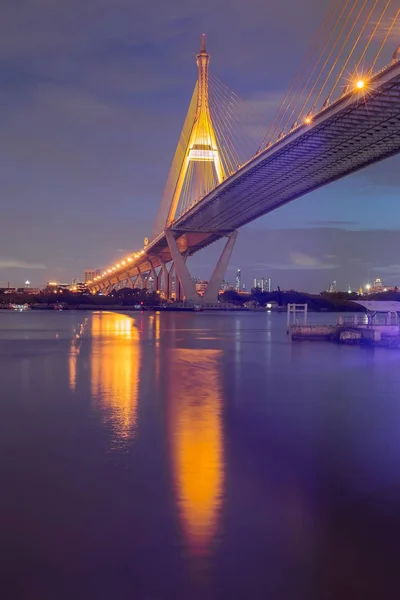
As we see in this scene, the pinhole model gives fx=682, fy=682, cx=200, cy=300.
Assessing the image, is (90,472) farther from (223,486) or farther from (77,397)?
(77,397)

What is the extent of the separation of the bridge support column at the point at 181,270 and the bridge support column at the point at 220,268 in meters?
1.59

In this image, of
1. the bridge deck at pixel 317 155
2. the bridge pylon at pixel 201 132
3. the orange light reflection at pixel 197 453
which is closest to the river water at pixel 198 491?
the orange light reflection at pixel 197 453

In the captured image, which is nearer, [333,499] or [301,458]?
[333,499]

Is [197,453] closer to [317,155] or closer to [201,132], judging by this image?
[317,155]

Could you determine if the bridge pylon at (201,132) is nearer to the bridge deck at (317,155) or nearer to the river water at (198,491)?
the bridge deck at (317,155)

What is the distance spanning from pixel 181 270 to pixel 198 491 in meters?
55.6

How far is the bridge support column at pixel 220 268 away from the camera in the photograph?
57000 millimetres

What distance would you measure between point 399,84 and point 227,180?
18.5 meters

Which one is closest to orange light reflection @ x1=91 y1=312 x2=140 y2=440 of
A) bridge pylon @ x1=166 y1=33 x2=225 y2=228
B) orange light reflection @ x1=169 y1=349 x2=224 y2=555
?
orange light reflection @ x1=169 y1=349 x2=224 y2=555

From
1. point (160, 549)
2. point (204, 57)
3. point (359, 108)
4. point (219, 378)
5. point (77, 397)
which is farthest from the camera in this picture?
point (204, 57)

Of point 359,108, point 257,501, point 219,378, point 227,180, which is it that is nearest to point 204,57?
point 227,180

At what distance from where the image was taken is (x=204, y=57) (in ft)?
177

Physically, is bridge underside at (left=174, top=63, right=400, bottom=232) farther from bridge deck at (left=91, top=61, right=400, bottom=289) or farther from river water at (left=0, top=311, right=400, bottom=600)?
river water at (left=0, top=311, right=400, bottom=600)

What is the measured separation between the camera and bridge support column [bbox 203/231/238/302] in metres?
57.0
